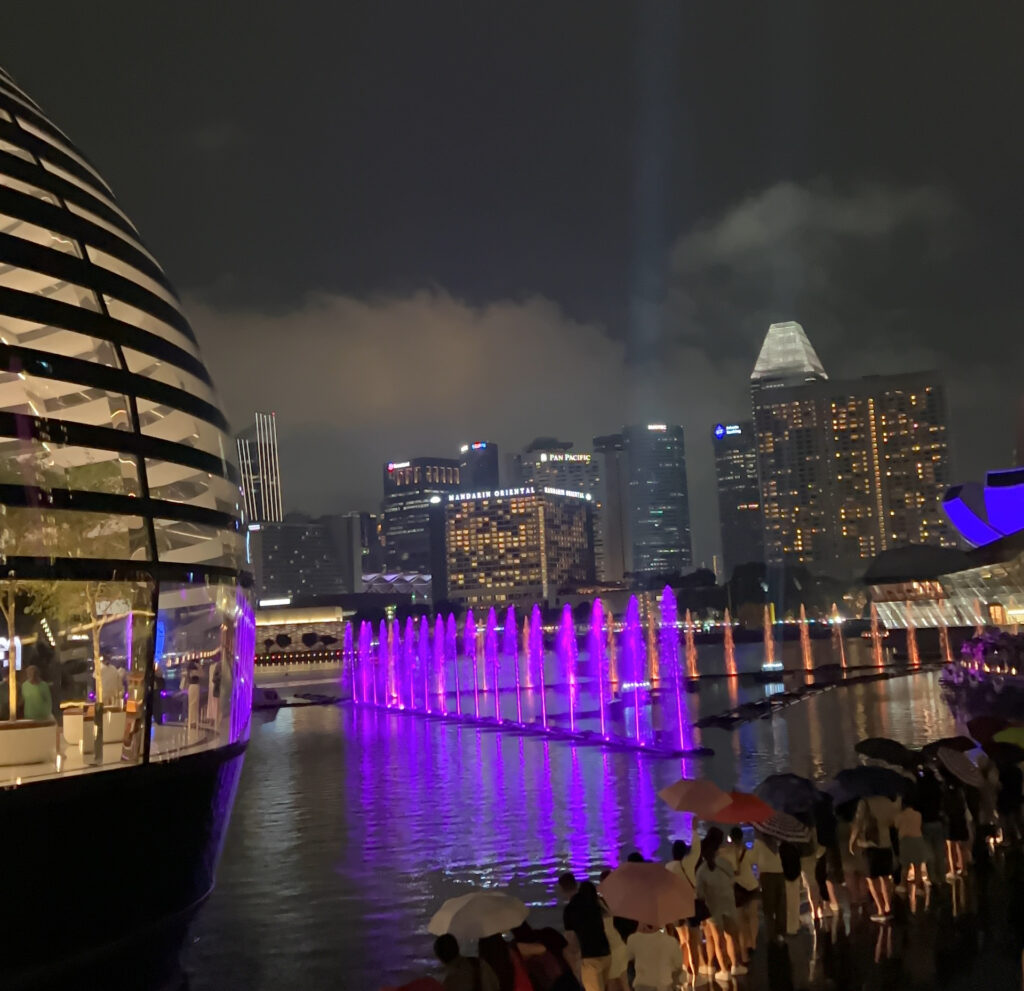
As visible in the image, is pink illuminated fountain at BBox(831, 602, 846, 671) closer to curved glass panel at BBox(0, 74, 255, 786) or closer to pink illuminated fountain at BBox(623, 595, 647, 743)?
pink illuminated fountain at BBox(623, 595, 647, 743)

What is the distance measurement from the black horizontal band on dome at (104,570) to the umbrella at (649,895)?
5.31 metres

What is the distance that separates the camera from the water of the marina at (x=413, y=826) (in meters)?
11.1

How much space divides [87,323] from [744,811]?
797 cm

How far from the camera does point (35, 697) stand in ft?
32.7

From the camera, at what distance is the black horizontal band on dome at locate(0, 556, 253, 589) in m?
9.63

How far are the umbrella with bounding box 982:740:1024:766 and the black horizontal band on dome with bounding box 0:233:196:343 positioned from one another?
1088 cm

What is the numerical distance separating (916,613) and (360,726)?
6342 cm

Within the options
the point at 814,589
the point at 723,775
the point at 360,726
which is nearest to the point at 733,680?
the point at 360,726

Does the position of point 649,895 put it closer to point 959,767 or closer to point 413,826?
point 959,767

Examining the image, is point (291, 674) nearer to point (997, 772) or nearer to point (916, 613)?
point (916, 613)

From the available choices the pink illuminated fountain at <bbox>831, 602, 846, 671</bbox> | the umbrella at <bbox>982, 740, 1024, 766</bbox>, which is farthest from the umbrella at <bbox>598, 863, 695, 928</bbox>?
the pink illuminated fountain at <bbox>831, 602, 846, 671</bbox>

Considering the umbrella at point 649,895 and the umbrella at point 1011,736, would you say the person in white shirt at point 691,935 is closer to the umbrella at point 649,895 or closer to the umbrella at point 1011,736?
the umbrella at point 649,895

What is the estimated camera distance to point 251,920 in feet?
39.8

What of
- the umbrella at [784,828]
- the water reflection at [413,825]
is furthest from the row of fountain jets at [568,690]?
the umbrella at [784,828]
